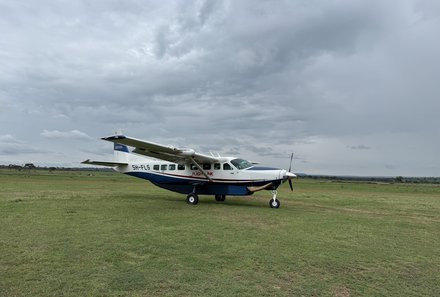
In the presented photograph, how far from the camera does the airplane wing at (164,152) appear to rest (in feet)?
50.7

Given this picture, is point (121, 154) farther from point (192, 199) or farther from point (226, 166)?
point (226, 166)

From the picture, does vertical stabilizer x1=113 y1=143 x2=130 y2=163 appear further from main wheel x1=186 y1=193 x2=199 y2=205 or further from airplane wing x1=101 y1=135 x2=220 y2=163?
main wheel x1=186 y1=193 x2=199 y2=205

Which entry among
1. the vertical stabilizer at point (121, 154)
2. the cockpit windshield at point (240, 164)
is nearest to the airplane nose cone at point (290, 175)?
the cockpit windshield at point (240, 164)

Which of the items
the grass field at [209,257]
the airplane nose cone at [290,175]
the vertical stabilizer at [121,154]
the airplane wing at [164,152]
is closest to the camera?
the grass field at [209,257]

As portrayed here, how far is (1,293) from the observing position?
496cm

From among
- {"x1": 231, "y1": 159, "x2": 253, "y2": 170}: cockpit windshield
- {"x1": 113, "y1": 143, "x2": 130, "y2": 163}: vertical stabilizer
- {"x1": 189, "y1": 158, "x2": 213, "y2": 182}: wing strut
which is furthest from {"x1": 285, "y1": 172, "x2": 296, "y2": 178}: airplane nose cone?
{"x1": 113, "y1": 143, "x2": 130, "y2": 163}: vertical stabilizer

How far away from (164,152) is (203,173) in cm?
263

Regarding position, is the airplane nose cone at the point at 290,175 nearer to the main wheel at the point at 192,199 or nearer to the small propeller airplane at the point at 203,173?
the small propeller airplane at the point at 203,173

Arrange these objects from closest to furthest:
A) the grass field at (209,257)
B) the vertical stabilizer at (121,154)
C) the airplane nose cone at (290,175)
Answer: the grass field at (209,257)
the airplane nose cone at (290,175)
the vertical stabilizer at (121,154)

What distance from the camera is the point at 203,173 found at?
19094 mm

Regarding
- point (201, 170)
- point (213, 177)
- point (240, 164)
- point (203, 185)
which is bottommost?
point (203, 185)

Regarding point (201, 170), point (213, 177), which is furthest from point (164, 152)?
point (213, 177)

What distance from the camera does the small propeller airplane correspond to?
17641 millimetres

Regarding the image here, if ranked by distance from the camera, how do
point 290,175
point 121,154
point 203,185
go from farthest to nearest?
point 121,154 → point 203,185 → point 290,175
